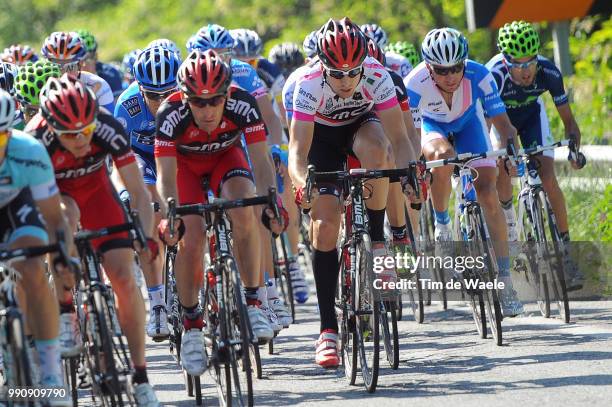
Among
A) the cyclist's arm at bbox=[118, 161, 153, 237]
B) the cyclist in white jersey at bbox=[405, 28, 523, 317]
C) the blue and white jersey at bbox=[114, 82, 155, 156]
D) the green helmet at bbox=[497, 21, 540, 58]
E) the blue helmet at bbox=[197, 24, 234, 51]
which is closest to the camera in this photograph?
the cyclist's arm at bbox=[118, 161, 153, 237]

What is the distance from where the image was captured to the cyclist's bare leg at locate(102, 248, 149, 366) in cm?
848

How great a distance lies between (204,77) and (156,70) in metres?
1.79

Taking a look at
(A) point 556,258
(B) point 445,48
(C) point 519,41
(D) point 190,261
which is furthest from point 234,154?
(C) point 519,41

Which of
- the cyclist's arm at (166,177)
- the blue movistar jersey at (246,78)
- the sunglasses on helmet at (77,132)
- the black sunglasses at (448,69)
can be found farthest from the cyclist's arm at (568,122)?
the sunglasses on helmet at (77,132)

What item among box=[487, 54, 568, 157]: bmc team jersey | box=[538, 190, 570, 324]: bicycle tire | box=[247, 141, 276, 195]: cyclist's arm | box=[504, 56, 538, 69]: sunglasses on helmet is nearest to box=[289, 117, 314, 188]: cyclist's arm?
box=[247, 141, 276, 195]: cyclist's arm

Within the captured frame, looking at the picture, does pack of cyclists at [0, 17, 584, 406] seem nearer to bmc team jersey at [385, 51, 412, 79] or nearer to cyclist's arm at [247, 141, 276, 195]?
cyclist's arm at [247, 141, 276, 195]

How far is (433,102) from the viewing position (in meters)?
11.8

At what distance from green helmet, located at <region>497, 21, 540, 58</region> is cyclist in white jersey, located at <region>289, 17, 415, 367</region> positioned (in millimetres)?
2248

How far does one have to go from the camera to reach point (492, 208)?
37.1ft

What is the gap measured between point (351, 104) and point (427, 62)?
163cm

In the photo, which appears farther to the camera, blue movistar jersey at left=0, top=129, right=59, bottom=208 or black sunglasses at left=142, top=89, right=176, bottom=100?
black sunglasses at left=142, top=89, right=176, bottom=100

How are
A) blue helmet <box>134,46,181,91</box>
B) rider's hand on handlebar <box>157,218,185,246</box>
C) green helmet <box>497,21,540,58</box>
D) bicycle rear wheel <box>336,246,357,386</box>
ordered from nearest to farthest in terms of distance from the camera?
rider's hand on handlebar <box>157,218,185,246</box>, bicycle rear wheel <box>336,246,357,386</box>, blue helmet <box>134,46,181,91</box>, green helmet <box>497,21,540,58</box>

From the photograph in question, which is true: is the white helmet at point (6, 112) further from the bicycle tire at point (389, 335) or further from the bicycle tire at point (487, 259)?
the bicycle tire at point (487, 259)

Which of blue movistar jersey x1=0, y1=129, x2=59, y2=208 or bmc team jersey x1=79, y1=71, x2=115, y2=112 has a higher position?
bmc team jersey x1=79, y1=71, x2=115, y2=112
